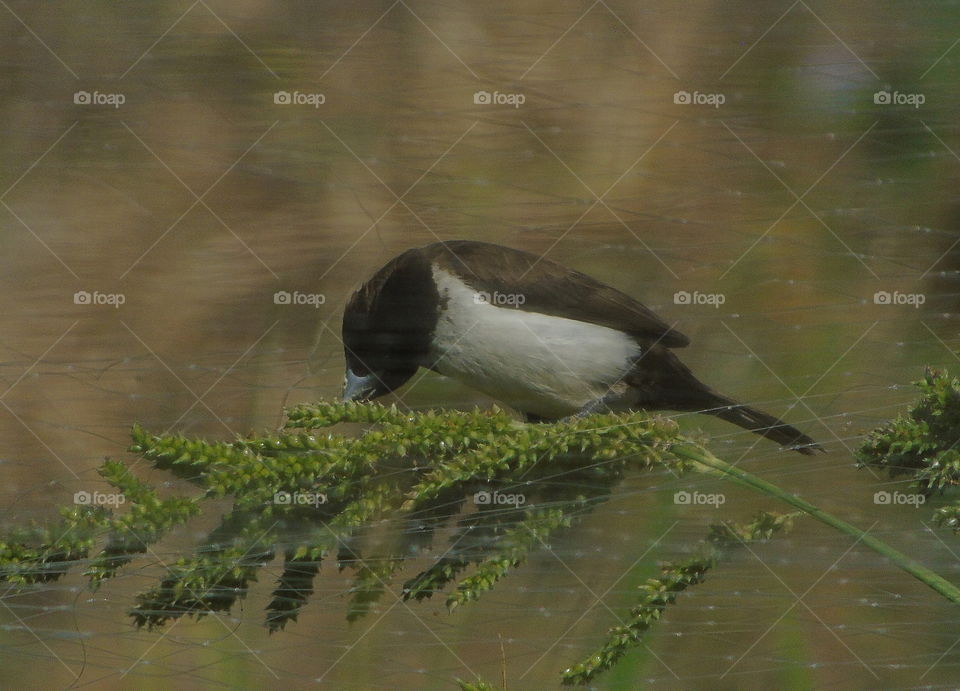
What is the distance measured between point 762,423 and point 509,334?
39cm

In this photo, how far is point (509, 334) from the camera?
1503mm

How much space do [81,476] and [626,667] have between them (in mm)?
741

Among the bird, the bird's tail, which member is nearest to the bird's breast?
the bird

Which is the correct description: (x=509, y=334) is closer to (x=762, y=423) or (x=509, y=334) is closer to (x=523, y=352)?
(x=523, y=352)

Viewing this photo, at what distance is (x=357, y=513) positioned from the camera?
2.83 feet

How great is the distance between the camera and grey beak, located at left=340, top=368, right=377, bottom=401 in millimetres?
1491

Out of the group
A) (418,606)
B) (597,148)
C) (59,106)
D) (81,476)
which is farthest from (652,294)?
(59,106)

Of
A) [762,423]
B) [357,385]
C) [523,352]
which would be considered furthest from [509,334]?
[762,423]

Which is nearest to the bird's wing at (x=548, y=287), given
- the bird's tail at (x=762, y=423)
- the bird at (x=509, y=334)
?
the bird at (x=509, y=334)

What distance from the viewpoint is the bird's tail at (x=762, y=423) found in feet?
3.83

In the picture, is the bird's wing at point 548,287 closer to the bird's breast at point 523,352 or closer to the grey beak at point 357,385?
the bird's breast at point 523,352

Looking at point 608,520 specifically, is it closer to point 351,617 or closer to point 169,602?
point 351,617

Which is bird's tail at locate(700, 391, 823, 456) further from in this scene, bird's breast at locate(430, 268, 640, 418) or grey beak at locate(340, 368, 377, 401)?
grey beak at locate(340, 368, 377, 401)

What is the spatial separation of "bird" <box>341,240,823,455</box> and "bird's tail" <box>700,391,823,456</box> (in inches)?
2.6
